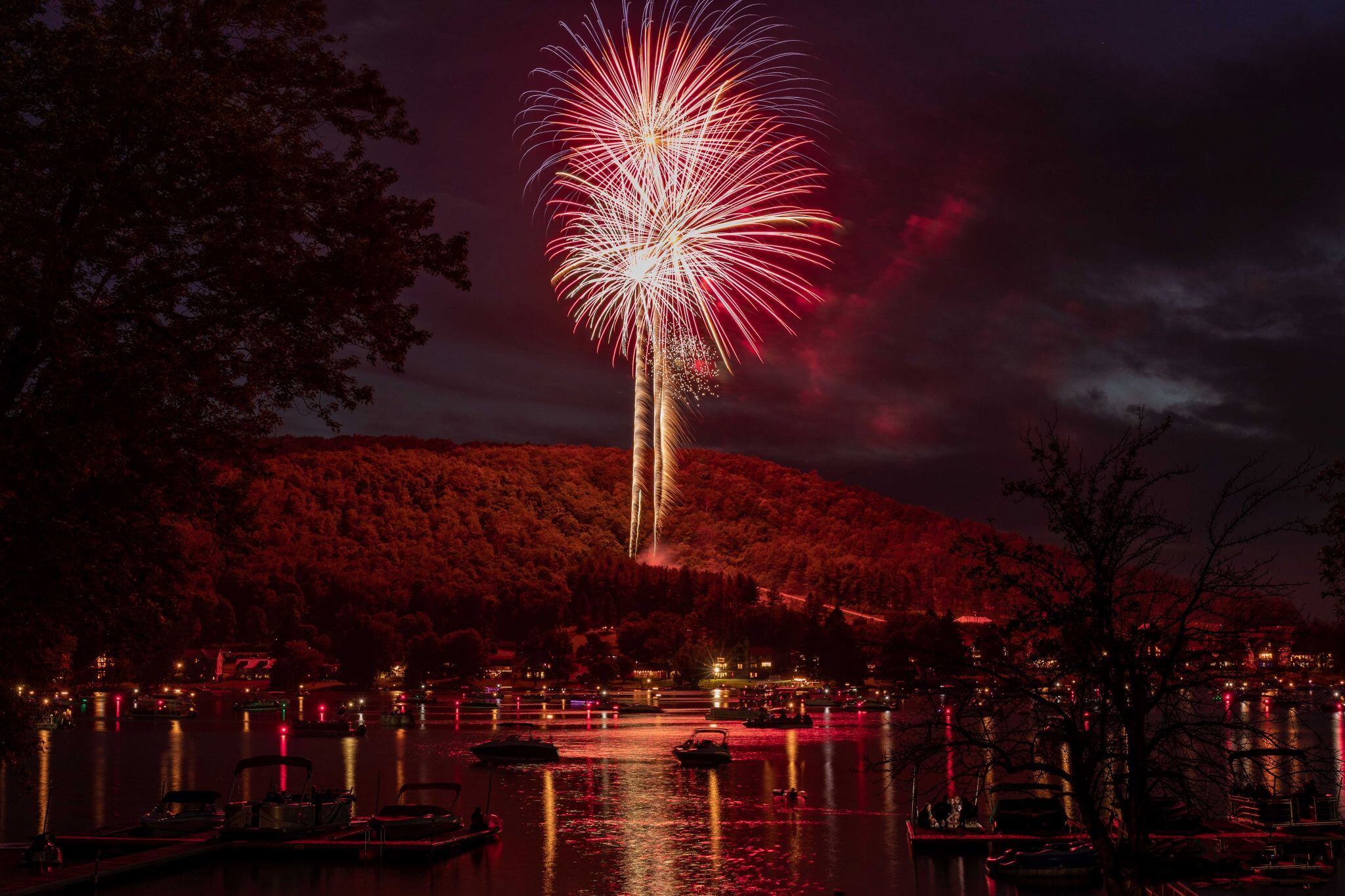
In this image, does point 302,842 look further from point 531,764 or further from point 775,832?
point 531,764

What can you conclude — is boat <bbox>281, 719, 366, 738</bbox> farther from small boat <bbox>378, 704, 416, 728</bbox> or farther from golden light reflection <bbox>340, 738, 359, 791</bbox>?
small boat <bbox>378, 704, 416, 728</bbox>

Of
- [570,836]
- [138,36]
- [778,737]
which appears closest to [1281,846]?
[570,836]

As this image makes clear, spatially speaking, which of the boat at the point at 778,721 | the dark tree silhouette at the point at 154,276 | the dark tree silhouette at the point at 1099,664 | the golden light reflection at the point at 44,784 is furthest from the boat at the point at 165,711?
the dark tree silhouette at the point at 1099,664

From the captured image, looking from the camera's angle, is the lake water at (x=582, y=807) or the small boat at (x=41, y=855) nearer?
the small boat at (x=41, y=855)

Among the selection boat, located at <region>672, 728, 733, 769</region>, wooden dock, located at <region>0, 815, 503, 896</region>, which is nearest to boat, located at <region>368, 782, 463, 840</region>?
wooden dock, located at <region>0, 815, 503, 896</region>

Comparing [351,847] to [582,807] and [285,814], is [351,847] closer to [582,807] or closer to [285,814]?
[285,814]

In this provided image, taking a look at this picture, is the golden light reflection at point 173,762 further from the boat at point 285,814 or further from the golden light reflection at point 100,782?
the boat at point 285,814
